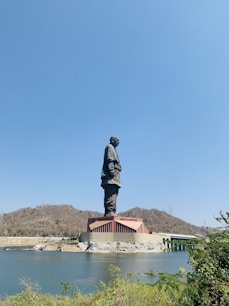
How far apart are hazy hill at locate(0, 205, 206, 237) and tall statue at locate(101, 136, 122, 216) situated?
116ft

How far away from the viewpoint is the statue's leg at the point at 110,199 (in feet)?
232

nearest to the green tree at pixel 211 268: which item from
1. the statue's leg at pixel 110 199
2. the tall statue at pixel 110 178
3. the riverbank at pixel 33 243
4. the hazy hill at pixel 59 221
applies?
the tall statue at pixel 110 178

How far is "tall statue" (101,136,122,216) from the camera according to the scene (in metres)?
70.8

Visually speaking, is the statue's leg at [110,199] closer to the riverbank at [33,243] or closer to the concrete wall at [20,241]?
the riverbank at [33,243]

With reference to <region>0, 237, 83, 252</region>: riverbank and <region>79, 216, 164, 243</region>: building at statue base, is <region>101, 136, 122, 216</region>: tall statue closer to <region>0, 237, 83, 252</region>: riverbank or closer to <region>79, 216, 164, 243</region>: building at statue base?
<region>79, 216, 164, 243</region>: building at statue base

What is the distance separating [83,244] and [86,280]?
45.0m

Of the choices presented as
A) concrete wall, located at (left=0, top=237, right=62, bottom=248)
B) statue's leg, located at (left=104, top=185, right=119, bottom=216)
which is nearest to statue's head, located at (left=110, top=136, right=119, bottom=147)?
statue's leg, located at (left=104, top=185, right=119, bottom=216)

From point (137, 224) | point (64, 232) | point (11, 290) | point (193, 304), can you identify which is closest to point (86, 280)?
point (11, 290)

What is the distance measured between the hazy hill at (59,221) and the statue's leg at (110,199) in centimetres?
3484

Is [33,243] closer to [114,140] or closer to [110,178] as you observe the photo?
[110,178]

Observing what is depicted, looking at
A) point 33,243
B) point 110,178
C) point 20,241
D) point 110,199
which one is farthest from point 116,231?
point 20,241

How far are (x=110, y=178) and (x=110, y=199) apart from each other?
473cm

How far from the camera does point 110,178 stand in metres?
71.2

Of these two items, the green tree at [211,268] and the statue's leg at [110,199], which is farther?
the statue's leg at [110,199]
